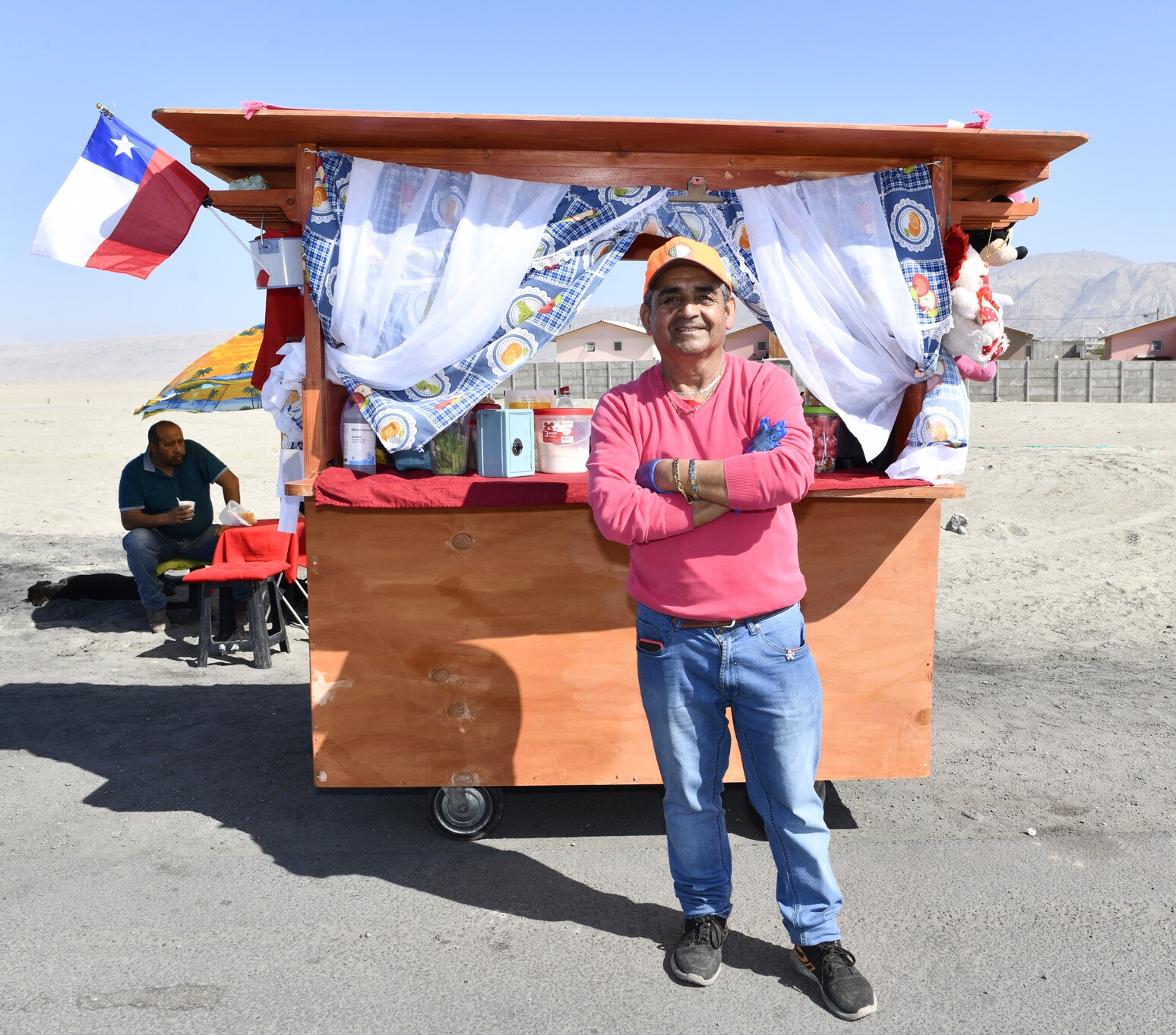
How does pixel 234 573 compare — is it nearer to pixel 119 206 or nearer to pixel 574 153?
pixel 119 206

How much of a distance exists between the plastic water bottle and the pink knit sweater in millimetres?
1144

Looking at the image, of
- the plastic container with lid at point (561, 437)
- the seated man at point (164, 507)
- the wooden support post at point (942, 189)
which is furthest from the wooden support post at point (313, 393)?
the seated man at point (164, 507)

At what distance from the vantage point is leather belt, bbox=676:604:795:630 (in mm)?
2635

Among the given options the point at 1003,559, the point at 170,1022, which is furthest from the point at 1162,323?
the point at 170,1022

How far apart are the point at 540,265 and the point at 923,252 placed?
133 cm

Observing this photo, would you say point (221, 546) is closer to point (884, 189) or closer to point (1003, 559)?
point (884, 189)

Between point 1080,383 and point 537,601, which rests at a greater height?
point 1080,383

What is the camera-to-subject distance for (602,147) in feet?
11.3

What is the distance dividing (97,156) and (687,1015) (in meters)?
3.37

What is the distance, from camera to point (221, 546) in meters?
6.52

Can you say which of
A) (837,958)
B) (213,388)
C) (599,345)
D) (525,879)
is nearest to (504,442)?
(525,879)

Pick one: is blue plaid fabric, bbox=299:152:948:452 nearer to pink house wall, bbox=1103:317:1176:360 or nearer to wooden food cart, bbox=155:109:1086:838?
wooden food cart, bbox=155:109:1086:838

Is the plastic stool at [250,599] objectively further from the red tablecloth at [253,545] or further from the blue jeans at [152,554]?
the blue jeans at [152,554]

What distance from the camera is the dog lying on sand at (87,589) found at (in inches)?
292
